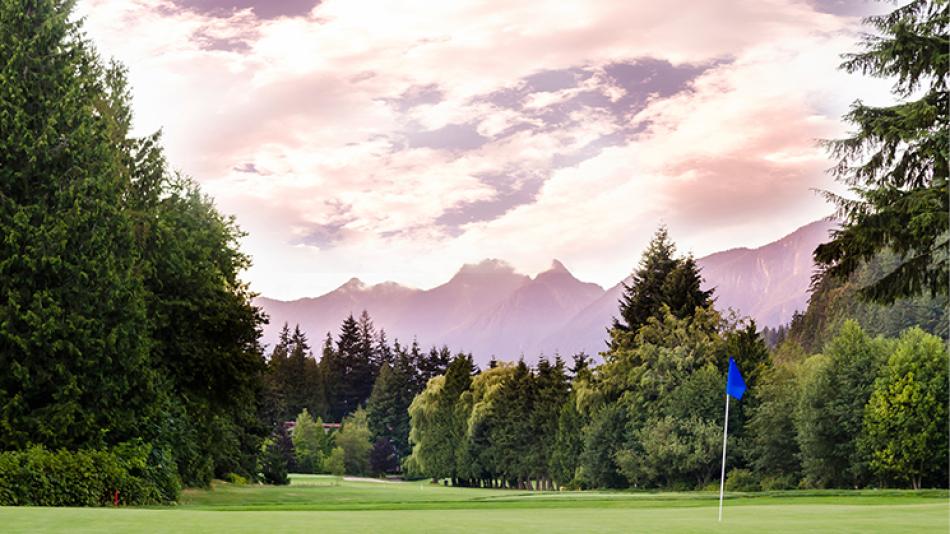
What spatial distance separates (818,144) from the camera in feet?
104

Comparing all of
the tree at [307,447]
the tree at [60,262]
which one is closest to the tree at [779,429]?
the tree at [60,262]

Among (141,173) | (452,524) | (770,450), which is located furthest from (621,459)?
(452,524)

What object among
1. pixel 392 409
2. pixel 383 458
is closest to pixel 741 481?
pixel 383 458

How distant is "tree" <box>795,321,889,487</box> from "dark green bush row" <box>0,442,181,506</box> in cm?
3228

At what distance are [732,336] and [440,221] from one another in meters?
134

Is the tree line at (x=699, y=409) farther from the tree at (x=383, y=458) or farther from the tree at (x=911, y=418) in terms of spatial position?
the tree at (x=383, y=458)

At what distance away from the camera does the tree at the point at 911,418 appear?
162ft

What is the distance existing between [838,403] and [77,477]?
3679cm

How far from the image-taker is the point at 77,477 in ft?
96.6

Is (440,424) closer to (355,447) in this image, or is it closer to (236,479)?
(355,447)

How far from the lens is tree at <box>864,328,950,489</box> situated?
162 ft

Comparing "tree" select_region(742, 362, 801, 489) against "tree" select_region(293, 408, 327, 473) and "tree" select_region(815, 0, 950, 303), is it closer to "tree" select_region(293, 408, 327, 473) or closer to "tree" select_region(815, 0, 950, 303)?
"tree" select_region(815, 0, 950, 303)

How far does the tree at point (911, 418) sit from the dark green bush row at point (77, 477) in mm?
32707

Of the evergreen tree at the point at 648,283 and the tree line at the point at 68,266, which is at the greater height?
the evergreen tree at the point at 648,283
